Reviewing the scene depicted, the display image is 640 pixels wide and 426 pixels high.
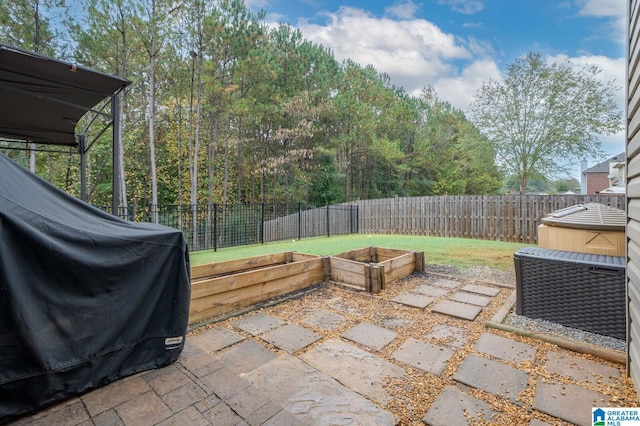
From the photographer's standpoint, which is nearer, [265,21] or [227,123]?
[265,21]

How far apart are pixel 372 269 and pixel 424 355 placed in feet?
5.03

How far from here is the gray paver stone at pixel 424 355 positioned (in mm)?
2027

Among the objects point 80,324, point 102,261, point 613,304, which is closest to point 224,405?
point 80,324

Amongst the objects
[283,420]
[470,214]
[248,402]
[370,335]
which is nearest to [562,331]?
[370,335]

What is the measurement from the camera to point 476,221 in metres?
9.66

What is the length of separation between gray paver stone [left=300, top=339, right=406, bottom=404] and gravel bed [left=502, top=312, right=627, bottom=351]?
1478mm

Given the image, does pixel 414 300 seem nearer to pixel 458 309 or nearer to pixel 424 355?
pixel 458 309

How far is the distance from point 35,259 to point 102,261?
278mm

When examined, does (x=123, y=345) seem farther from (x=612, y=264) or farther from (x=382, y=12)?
(x=382, y=12)

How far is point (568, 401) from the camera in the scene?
1.63 meters

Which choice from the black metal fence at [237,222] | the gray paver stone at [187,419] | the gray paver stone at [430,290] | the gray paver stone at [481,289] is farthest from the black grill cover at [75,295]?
the black metal fence at [237,222]

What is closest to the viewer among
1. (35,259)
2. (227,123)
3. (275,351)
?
(35,259)

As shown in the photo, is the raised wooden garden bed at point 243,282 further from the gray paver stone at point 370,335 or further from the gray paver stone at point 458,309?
the gray paver stone at point 458,309

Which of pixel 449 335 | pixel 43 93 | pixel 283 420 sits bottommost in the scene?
pixel 449 335
